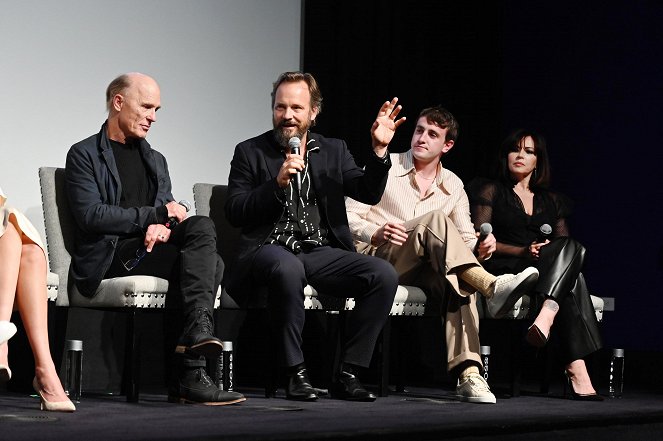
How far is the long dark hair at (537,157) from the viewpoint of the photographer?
14.9 feet

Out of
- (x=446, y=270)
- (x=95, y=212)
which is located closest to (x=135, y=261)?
(x=95, y=212)

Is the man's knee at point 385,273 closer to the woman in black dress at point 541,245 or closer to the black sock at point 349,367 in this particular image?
the black sock at point 349,367

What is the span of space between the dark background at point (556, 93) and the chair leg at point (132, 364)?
215 centimetres

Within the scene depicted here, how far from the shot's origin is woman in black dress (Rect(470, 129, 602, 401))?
397 cm

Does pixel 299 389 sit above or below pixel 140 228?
below

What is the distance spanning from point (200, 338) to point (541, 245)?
1.67 m

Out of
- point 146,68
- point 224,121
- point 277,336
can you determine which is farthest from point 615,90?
point 277,336

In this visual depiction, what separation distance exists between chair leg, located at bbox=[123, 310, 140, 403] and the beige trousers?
107 centimetres

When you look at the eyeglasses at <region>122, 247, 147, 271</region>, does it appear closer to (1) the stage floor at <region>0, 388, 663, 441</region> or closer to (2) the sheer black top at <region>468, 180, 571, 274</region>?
(1) the stage floor at <region>0, 388, 663, 441</region>

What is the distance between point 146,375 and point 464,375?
1.30 metres

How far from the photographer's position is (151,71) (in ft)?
14.7

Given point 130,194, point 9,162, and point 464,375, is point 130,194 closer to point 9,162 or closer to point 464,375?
point 9,162

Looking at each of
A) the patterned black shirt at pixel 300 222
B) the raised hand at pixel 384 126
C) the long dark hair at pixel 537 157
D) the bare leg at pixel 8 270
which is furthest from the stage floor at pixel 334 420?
the long dark hair at pixel 537 157

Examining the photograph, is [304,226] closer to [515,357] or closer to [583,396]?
[515,357]
